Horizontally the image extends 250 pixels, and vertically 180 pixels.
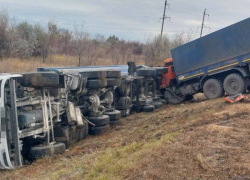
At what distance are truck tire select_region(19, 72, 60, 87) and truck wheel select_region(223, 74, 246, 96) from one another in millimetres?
7778

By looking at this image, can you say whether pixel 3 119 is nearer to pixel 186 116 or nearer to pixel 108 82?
pixel 108 82

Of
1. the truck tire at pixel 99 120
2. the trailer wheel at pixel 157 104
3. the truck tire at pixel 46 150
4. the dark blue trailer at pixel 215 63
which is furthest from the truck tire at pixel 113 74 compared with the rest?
the dark blue trailer at pixel 215 63

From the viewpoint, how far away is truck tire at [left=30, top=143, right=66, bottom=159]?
225 inches

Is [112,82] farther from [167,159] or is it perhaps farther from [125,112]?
[167,159]

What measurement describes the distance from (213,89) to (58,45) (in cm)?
2210

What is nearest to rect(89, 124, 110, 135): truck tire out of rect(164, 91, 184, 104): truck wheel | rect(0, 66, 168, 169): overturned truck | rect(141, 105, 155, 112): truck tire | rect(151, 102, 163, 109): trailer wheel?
rect(0, 66, 168, 169): overturned truck

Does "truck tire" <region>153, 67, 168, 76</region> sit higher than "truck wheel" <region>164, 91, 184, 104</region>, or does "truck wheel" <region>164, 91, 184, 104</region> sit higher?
"truck tire" <region>153, 67, 168, 76</region>

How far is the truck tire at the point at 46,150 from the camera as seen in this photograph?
18.7 ft

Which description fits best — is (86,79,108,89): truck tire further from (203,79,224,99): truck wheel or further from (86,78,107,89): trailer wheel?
(203,79,224,99): truck wheel

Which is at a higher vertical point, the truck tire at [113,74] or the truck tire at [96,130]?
the truck tire at [113,74]

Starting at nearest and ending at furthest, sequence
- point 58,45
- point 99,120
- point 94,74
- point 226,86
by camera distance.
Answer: point 99,120 < point 94,74 < point 226,86 < point 58,45

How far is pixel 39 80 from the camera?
5770 millimetres

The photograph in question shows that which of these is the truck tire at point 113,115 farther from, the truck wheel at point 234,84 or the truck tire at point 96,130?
the truck wheel at point 234,84

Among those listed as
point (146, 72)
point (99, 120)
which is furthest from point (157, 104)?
point (99, 120)
